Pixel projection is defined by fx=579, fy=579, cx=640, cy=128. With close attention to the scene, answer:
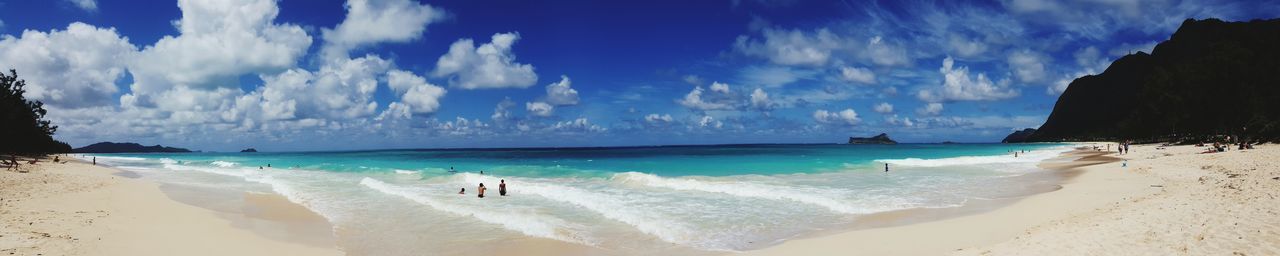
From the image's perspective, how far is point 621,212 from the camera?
19031 millimetres

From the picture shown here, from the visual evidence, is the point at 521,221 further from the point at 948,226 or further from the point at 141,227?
the point at 948,226

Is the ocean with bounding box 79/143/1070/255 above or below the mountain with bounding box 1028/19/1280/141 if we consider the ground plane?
below

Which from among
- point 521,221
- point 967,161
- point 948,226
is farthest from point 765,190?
point 967,161

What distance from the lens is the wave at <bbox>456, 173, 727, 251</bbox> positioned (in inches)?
575

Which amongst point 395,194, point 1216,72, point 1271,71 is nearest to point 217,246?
point 395,194

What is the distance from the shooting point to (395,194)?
88.9 ft

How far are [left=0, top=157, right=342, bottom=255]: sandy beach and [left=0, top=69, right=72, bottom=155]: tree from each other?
3966 cm

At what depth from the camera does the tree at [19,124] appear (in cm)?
5075

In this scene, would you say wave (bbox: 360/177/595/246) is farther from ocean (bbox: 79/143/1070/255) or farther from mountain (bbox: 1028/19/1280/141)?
mountain (bbox: 1028/19/1280/141)

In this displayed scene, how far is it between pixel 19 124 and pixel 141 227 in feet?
205

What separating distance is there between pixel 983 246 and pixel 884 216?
6200mm

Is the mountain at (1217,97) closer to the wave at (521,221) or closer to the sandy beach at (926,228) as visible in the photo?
the sandy beach at (926,228)

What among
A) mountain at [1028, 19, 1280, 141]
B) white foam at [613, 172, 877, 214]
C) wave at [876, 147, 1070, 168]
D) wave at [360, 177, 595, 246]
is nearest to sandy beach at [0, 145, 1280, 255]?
wave at [360, 177, 595, 246]

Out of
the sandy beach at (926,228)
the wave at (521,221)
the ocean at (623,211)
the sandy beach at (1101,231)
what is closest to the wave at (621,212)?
the ocean at (623,211)
